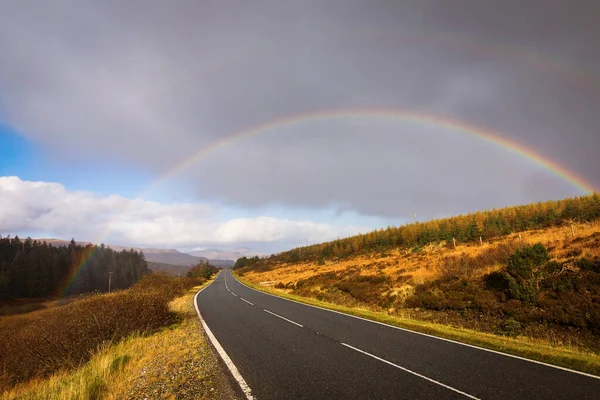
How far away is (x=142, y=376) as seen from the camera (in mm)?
6910

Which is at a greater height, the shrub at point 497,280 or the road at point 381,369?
the shrub at point 497,280

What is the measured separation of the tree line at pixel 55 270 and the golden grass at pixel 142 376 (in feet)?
279

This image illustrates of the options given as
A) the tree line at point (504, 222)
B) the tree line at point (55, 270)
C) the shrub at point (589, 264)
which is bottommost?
the tree line at point (55, 270)

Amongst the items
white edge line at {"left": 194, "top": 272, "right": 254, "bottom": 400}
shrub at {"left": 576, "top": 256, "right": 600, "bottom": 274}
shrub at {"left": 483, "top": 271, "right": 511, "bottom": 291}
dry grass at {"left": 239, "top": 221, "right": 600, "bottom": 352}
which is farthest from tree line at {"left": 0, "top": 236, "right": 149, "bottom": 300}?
shrub at {"left": 576, "top": 256, "right": 600, "bottom": 274}

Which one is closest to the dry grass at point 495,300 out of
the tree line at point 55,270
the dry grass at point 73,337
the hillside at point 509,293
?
the hillside at point 509,293

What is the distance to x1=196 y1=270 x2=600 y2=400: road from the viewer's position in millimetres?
5562

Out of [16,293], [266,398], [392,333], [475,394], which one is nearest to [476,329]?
[392,333]

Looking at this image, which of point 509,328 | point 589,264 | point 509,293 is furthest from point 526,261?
point 509,328

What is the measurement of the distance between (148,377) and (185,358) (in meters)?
1.39

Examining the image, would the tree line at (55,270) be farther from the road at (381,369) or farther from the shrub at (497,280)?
the shrub at (497,280)

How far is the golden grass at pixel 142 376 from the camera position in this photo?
5957 millimetres

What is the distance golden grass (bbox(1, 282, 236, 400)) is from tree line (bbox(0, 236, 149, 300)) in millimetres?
85004

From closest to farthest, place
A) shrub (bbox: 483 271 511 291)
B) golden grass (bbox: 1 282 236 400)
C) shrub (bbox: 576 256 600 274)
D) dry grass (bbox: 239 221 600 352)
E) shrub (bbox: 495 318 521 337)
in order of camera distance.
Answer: golden grass (bbox: 1 282 236 400) → dry grass (bbox: 239 221 600 352) → shrub (bbox: 495 318 521 337) → shrub (bbox: 576 256 600 274) → shrub (bbox: 483 271 511 291)

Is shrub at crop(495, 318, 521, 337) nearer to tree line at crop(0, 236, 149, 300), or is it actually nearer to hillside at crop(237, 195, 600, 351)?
hillside at crop(237, 195, 600, 351)
